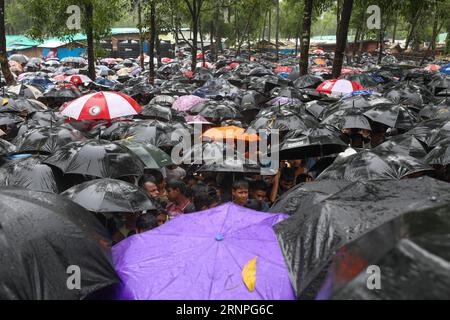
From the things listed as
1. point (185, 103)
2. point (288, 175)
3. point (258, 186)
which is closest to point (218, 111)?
point (185, 103)

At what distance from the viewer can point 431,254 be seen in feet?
6.07

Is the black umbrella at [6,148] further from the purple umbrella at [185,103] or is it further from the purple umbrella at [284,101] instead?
Result: the purple umbrella at [284,101]

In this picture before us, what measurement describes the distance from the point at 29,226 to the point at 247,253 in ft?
5.07

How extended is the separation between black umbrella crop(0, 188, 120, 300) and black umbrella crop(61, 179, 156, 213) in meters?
1.21

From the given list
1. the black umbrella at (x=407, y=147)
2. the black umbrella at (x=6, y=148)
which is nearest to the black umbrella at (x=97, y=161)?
the black umbrella at (x=6, y=148)

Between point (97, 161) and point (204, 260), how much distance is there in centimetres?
298

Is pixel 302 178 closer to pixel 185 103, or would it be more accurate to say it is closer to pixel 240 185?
pixel 240 185

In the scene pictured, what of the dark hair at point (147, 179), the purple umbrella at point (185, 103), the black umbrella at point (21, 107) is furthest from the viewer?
the purple umbrella at point (185, 103)

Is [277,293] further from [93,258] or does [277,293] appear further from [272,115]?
[272,115]

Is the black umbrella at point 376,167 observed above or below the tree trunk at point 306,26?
below

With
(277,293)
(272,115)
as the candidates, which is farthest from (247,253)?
(272,115)

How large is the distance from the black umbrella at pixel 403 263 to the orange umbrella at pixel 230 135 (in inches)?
212

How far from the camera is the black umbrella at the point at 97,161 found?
5684mm

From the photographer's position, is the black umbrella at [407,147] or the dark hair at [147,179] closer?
the dark hair at [147,179]
